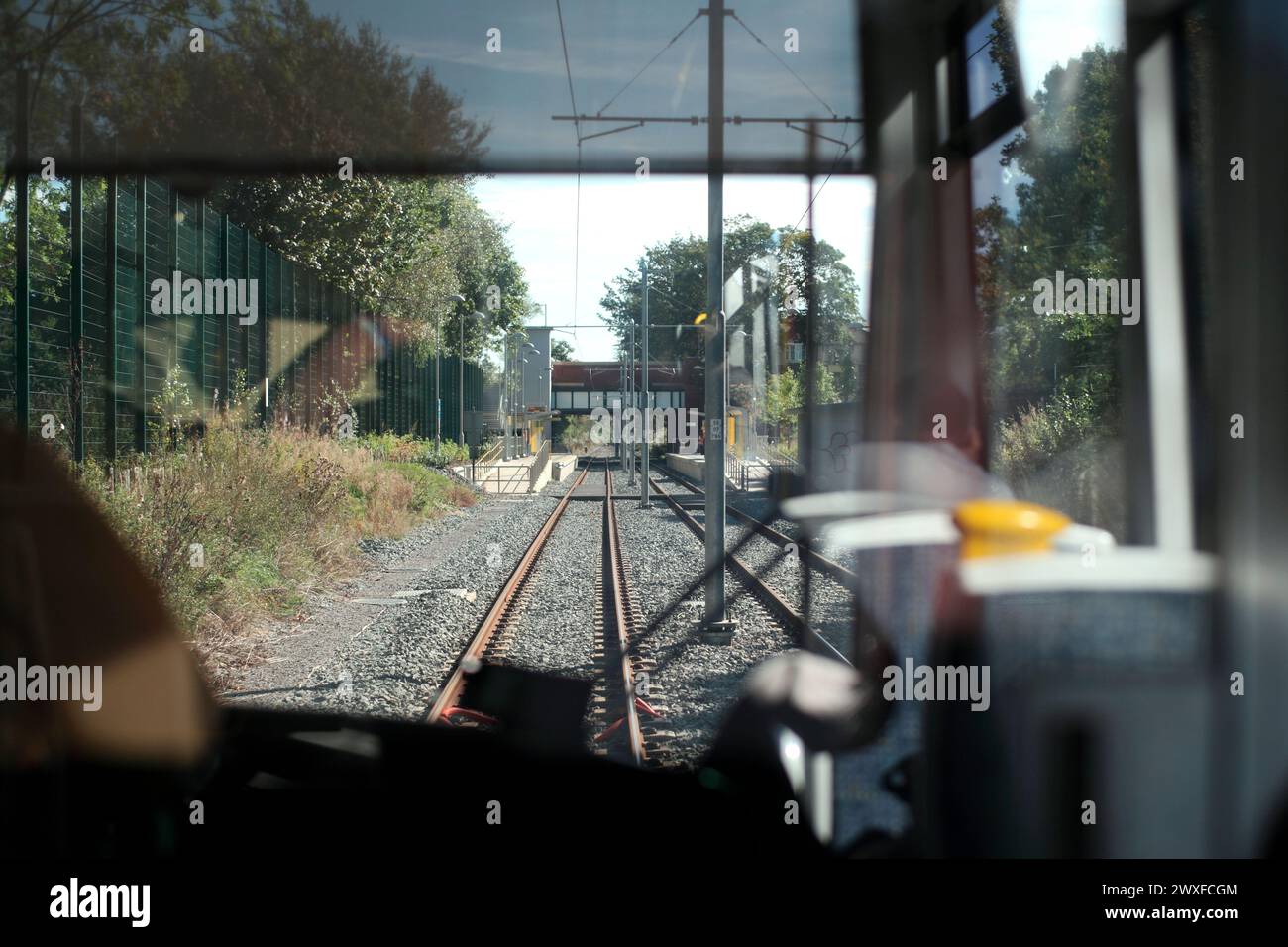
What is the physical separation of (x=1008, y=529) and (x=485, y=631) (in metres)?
7.38

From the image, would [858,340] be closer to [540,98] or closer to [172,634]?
[172,634]

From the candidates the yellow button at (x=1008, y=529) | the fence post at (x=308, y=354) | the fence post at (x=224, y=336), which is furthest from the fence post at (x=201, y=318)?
the yellow button at (x=1008, y=529)

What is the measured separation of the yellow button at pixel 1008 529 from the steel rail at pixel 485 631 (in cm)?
94

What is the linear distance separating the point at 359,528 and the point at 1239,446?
15.1 metres

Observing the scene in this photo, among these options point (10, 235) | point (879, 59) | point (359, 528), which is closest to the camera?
point (879, 59)

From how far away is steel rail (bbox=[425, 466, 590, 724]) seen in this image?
5480mm

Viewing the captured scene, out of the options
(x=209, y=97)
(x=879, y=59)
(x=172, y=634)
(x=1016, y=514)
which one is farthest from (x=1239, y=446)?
(x=209, y=97)

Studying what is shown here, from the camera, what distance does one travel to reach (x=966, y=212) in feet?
7.16

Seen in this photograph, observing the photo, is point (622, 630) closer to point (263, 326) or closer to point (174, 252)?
point (174, 252)

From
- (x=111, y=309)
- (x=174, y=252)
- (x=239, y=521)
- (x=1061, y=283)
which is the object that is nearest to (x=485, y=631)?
(x=239, y=521)

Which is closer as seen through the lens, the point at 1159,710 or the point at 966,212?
the point at 1159,710

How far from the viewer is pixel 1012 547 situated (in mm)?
1696

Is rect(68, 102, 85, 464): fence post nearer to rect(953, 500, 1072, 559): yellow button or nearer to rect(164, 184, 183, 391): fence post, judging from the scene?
rect(164, 184, 183, 391): fence post

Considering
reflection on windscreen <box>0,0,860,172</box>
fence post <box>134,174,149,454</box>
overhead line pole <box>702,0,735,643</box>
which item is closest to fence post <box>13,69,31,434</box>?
fence post <box>134,174,149,454</box>
